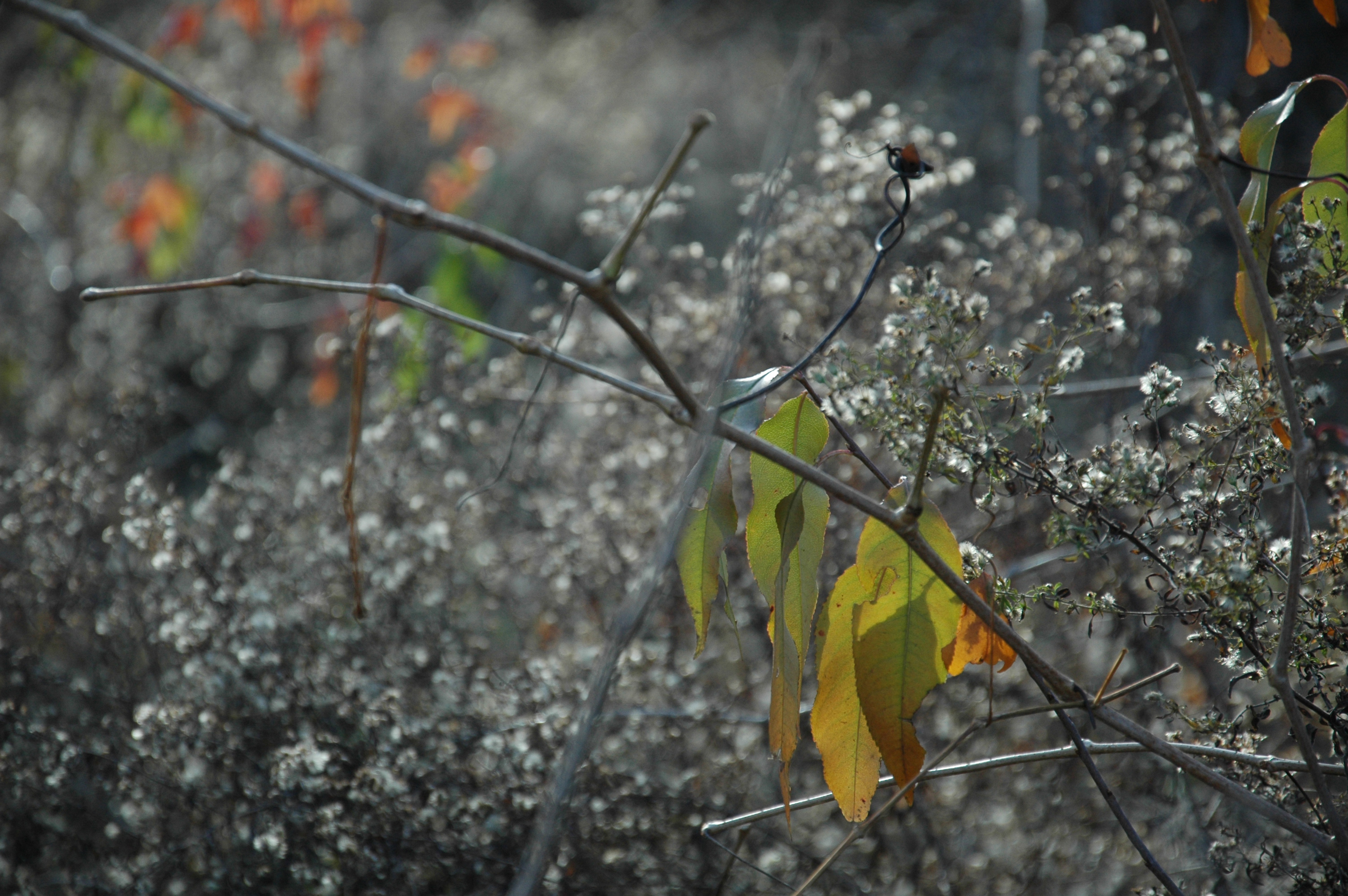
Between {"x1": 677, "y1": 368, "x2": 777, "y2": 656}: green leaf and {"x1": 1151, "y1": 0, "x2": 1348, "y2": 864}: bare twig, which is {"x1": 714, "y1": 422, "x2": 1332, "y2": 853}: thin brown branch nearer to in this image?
{"x1": 1151, "y1": 0, "x2": 1348, "y2": 864}: bare twig

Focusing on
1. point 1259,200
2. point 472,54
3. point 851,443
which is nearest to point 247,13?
point 472,54

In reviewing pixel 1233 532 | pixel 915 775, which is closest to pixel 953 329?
pixel 1233 532

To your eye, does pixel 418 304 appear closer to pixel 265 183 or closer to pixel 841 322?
pixel 841 322

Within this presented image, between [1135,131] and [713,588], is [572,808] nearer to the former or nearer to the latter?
[713,588]

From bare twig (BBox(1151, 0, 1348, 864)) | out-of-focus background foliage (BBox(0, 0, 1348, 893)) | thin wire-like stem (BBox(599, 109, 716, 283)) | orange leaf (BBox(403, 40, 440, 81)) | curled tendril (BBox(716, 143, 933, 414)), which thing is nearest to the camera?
thin wire-like stem (BBox(599, 109, 716, 283))

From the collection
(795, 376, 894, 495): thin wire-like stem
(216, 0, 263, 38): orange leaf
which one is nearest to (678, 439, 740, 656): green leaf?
(795, 376, 894, 495): thin wire-like stem

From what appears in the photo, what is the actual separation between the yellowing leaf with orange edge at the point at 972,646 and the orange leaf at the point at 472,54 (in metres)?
→ 4.09

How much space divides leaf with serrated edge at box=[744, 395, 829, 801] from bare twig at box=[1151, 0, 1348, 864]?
1.31 ft

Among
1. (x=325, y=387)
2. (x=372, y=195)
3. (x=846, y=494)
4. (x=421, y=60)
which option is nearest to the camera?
(x=372, y=195)

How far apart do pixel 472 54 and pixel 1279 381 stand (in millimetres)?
4202

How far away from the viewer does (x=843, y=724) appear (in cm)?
99

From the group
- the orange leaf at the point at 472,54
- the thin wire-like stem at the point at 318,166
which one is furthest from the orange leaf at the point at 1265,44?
the orange leaf at the point at 472,54

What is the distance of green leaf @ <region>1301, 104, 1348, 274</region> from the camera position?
962mm

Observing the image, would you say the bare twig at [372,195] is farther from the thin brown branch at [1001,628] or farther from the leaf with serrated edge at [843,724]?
the leaf with serrated edge at [843,724]
